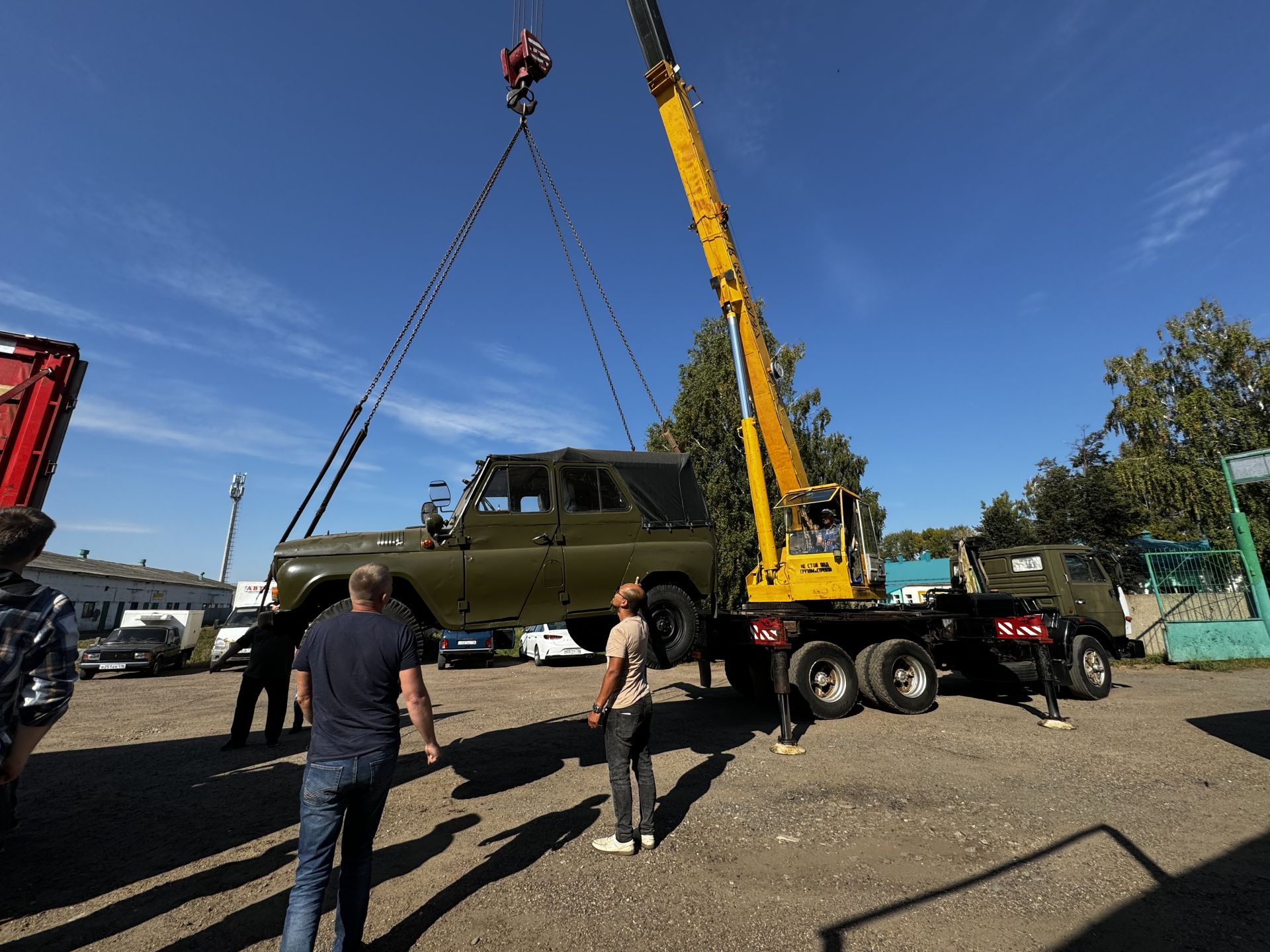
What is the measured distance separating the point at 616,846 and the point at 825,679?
5.30m

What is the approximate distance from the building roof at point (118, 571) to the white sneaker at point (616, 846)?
32.1m

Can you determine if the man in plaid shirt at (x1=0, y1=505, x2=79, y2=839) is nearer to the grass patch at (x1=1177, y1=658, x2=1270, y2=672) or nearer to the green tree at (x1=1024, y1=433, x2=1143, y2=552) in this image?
the grass patch at (x1=1177, y1=658, x2=1270, y2=672)

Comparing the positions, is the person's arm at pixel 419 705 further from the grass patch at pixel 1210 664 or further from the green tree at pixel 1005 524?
the green tree at pixel 1005 524

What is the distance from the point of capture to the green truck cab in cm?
523

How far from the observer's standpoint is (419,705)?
2.96 m

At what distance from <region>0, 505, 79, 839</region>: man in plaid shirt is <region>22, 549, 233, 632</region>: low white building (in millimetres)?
29646

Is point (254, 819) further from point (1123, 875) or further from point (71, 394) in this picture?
point (1123, 875)

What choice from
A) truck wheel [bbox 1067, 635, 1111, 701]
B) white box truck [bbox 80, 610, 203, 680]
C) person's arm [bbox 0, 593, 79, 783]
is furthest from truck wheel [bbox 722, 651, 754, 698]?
→ white box truck [bbox 80, 610, 203, 680]

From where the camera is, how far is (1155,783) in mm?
5426

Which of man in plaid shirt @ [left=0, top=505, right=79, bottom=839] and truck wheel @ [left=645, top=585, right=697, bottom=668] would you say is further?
truck wheel @ [left=645, top=585, right=697, bottom=668]

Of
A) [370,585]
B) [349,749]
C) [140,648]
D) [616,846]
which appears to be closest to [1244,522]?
[616,846]

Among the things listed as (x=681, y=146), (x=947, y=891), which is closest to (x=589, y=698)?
(x=947, y=891)

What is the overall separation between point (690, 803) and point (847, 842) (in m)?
1.35

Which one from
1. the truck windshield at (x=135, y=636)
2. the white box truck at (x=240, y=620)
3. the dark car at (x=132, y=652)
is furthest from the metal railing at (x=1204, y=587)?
the truck windshield at (x=135, y=636)
